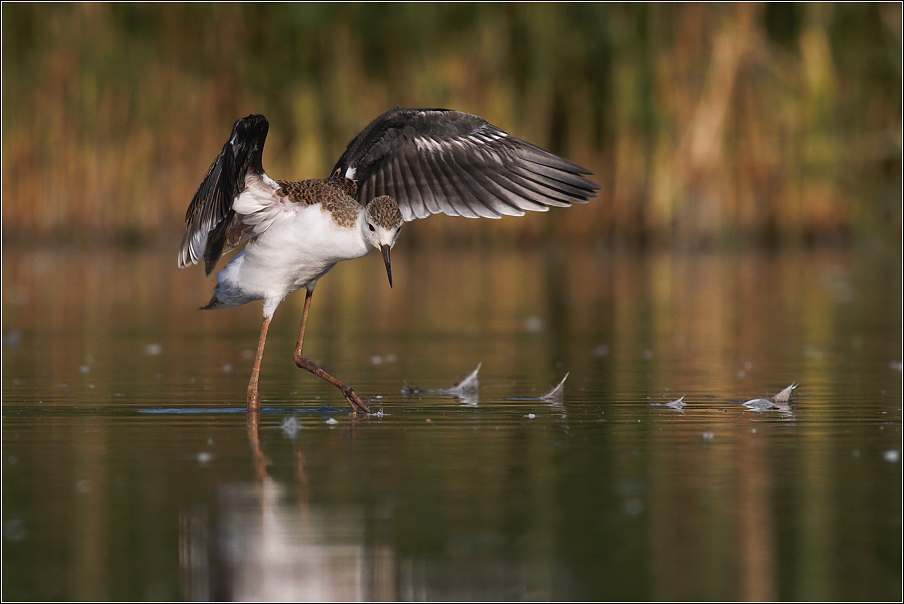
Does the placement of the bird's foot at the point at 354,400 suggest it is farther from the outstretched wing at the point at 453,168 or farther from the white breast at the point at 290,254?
the outstretched wing at the point at 453,168

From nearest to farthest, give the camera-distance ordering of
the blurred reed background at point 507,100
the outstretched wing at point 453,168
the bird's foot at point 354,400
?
the bird's foot at point 354,400, the outstretched wing at point 453,168, the blurred reed background at point 507,100

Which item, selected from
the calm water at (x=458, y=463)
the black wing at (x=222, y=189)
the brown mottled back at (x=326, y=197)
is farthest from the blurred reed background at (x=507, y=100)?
the brown mottled back at (x=326, y=197)

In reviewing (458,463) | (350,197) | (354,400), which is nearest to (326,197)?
(350,197)

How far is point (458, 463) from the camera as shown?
19.1 ft

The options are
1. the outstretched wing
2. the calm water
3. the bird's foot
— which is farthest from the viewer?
the outstretched wing

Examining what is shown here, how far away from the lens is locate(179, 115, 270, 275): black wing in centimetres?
759

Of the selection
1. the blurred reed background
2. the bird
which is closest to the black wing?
the bird

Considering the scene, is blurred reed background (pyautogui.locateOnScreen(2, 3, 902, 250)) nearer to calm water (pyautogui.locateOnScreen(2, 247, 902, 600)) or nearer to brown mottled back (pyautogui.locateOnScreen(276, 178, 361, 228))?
calm water (pyautogui.locateOnScreen(2, 247, 902, 600))

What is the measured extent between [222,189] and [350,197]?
0.66 m

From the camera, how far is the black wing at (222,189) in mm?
7590

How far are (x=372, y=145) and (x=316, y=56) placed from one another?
1528 cm

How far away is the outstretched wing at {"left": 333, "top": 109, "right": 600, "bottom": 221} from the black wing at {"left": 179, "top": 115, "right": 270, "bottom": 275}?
84cm

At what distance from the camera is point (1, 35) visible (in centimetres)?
2319

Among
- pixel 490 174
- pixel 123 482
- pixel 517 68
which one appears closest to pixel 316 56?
pixel 517 68
